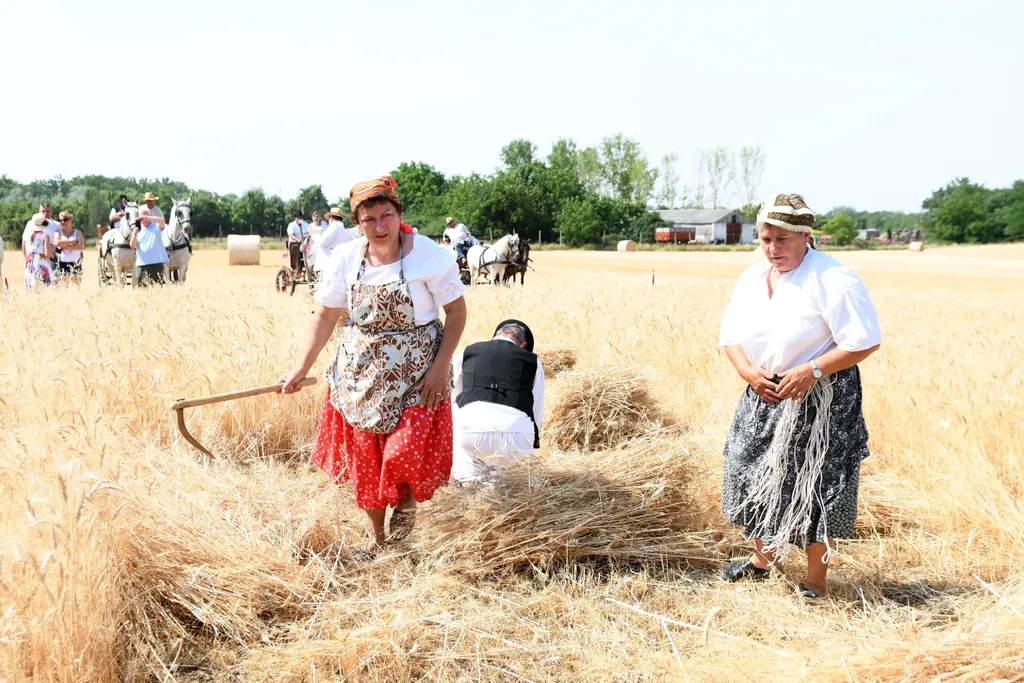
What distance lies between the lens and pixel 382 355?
2.91m

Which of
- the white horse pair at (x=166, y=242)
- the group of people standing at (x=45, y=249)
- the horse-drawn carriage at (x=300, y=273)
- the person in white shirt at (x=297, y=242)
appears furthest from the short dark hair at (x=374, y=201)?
the person in white shirt at (x=297, y=242)

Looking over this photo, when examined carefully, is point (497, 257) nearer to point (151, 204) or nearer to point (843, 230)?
point (151, 204)

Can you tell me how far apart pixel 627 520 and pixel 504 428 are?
2.38ft

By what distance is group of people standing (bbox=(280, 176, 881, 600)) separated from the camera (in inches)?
104

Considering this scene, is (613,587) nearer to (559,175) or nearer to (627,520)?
(627,520)

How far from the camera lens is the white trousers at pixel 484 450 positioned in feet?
11.2

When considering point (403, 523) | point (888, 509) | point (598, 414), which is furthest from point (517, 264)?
point (403, 523)

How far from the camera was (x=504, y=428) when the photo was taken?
141 inches

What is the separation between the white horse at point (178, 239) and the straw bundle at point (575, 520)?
9.39 meters

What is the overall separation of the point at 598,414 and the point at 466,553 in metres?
1.96

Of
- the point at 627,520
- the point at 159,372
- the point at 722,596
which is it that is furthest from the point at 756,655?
the point at 159,372

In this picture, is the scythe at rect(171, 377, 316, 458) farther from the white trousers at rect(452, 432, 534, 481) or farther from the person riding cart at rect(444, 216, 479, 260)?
the person riding cart at rect(444, 216, 479, 260)

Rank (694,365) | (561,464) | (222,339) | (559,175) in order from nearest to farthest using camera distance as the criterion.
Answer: (561,464) < (222,339) < (694,365) < (559,175)

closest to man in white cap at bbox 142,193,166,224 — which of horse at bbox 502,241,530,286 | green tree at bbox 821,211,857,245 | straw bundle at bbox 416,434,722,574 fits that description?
horse at bbox 502,241,530,286
